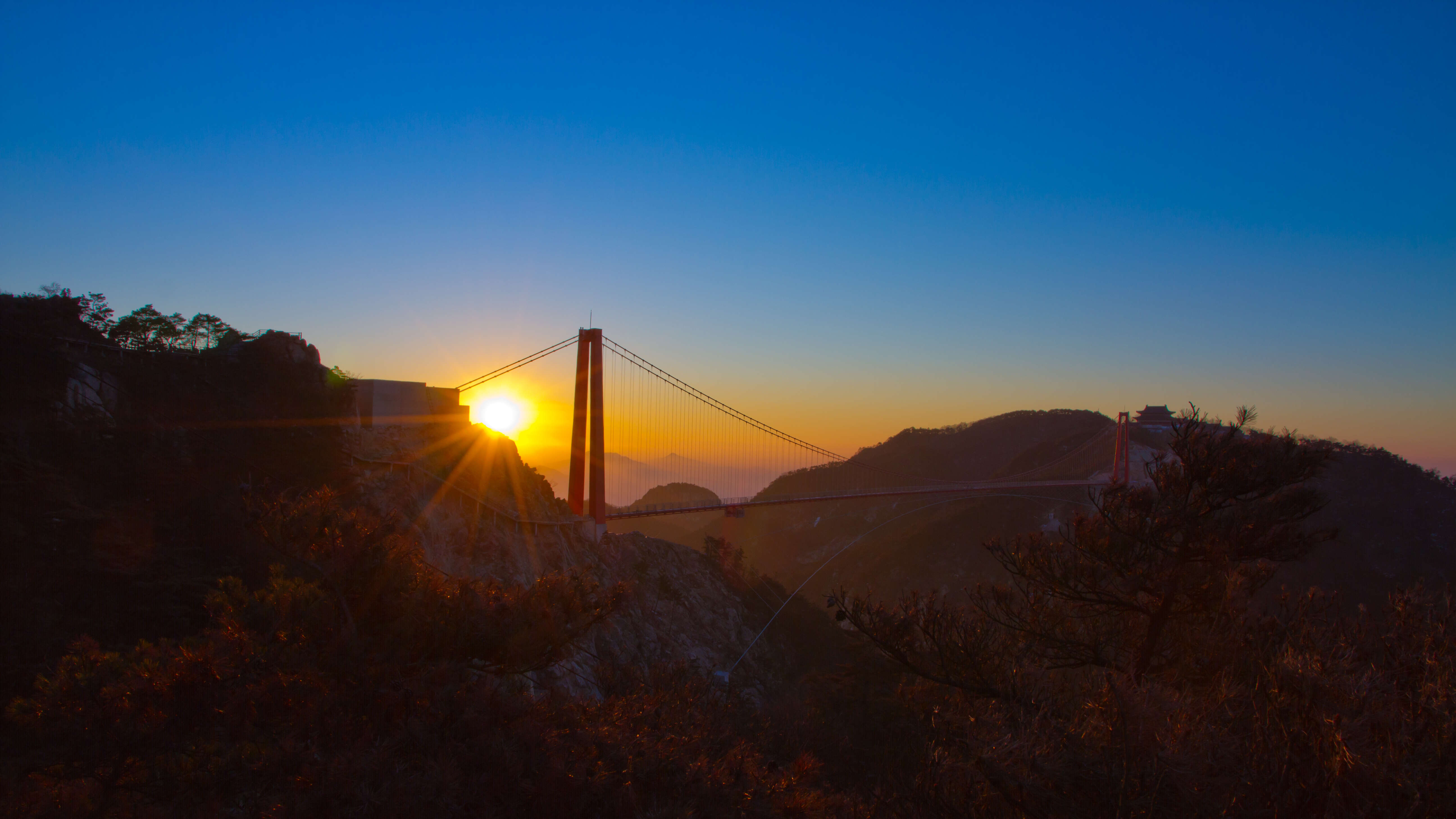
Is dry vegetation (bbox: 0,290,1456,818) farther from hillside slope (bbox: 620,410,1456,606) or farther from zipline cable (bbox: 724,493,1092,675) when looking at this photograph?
hillside slope (bbox: 620,410,1456,606)

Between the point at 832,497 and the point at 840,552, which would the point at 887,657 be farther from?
the point at 840,552

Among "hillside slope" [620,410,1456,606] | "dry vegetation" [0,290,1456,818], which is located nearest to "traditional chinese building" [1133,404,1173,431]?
"hillside slope" [620,410,1456,606]

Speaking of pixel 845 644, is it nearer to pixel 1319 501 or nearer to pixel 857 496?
pixel 857 496

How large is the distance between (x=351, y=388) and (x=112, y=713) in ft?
42.3

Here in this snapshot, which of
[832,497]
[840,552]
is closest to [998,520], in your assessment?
[840,552]

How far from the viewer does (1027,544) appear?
918 centimetres

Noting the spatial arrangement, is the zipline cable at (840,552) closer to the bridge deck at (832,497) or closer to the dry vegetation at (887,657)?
the bridge deck at (832,497)

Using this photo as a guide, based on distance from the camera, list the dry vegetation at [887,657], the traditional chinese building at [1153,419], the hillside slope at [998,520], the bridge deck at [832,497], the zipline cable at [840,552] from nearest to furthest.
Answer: the dry vegetation at [887,657] < the bridge deck at [832,497] < the zipline cable at [840,552] < the hillside slope at [998,520] < the traditional chinese building at [1153,419]

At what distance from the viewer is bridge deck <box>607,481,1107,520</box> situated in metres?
23.1

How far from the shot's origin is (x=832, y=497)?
3003 cm

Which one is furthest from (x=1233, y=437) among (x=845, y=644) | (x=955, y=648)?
(x=845, y=644)

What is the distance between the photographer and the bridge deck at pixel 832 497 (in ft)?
75.8

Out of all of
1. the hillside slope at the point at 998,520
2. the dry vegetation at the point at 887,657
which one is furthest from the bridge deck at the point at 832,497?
the dry vegetation at the point at 887,657

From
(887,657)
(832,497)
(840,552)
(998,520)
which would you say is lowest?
(840,552)
